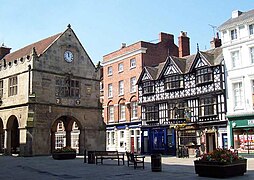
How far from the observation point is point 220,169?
14.6 m

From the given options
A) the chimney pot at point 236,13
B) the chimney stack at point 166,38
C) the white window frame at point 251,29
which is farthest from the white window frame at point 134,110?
the white window frame at point 251,29

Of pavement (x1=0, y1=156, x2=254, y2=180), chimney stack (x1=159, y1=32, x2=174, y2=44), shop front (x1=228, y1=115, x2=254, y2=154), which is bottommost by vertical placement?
pavement (x1=0, y1=156, x2=254, y2=180)

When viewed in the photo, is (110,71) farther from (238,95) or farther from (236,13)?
(238,95)

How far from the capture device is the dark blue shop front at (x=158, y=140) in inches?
1516

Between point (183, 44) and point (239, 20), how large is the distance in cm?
1233

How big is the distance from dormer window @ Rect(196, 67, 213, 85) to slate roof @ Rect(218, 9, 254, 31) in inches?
164

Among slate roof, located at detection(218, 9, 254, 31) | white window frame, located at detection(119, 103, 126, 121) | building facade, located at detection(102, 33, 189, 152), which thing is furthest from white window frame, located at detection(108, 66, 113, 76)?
slate roof, located at detection(218, 9, 254, 31)

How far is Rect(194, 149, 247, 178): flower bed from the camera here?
48.3 feet

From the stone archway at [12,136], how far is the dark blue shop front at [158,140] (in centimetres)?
1427

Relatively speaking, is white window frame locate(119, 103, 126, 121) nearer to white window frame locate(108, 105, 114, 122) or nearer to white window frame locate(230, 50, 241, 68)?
white window frame locate(108, 105, 114, 122)

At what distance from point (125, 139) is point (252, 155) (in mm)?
18472

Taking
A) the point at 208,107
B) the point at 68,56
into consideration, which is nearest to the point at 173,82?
the point at 208,107

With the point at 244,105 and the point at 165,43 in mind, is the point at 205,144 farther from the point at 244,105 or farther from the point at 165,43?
the point at 165,43

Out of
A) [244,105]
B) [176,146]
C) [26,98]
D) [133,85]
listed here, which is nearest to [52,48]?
[26,98]
